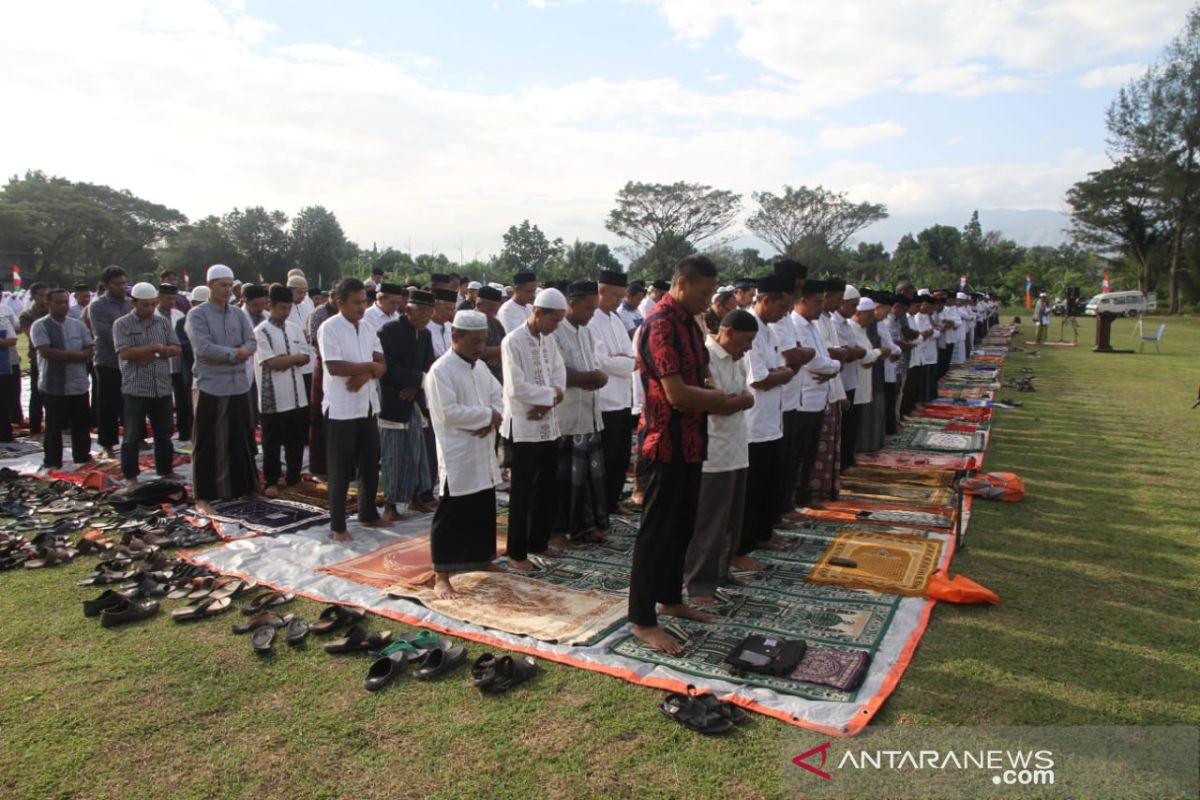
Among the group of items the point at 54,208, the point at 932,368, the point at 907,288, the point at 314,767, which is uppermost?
the point at 54,208

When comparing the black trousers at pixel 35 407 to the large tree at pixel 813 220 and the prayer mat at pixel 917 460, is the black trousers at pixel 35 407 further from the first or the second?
the large tree at pixel 813 220

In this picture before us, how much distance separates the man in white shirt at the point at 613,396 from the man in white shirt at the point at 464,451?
1372 millimetres

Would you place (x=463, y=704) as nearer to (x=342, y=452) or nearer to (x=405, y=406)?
(x=342, y=452)

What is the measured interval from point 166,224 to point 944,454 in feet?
168

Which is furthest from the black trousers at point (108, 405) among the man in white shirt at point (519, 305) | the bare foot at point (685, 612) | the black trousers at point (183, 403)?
the bare foot at point (685, 612)

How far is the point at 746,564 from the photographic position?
5078 mm

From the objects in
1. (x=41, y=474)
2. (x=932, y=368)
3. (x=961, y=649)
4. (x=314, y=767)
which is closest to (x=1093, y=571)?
(x=961, y=649)

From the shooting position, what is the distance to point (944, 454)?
8.91 m

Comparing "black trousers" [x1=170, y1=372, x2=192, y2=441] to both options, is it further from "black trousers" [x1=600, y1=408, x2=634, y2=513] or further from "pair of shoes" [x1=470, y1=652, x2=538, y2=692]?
"pair of shoes" [x1=470, y1=652, x2=538, y2=692]

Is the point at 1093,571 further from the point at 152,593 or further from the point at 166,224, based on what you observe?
the point at 166,224

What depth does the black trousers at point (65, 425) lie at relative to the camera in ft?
26.5

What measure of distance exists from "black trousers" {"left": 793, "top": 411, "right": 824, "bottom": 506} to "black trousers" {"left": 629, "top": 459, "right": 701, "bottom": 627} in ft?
8.02

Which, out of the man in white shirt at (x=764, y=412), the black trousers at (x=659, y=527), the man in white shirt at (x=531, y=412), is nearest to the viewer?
the black trousers at (x=659, y=527)

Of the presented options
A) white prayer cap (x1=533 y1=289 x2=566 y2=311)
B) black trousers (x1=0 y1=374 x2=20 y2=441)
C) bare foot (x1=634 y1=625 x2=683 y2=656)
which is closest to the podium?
white prayer cap (x1=533 y1=289 x2=566 y2=311)
